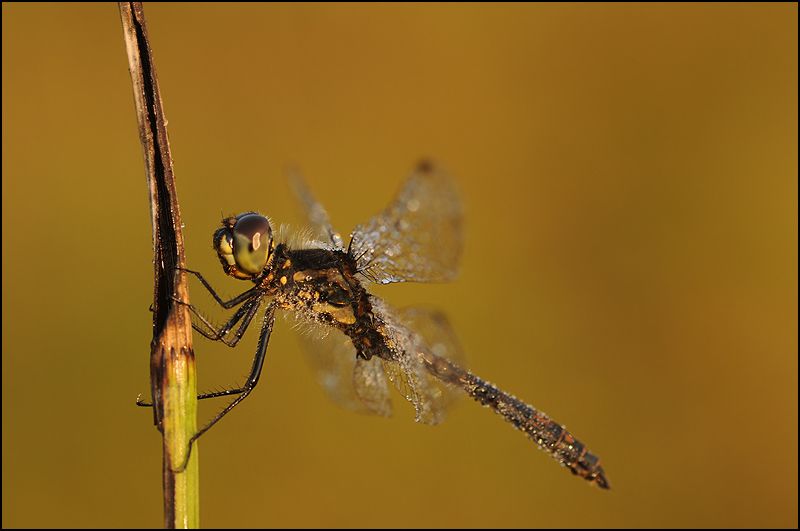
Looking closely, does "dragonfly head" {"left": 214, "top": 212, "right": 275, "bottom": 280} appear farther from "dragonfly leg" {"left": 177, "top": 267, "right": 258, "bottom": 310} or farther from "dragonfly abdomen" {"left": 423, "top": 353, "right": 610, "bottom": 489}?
"dragonfly abdomen" {"left": 423, "top": 353, "right": 610, "bottom": 489}

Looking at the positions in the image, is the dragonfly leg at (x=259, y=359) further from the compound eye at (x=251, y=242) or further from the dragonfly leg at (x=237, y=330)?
the compound eye at (x=251, y=242)

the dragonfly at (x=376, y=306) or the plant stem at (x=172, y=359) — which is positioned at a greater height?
the dragonfly at (x=376, y=306)

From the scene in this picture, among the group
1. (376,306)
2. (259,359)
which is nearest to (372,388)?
A: (376,306)

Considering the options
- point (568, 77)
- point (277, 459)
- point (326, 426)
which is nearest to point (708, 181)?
point (568, 77)

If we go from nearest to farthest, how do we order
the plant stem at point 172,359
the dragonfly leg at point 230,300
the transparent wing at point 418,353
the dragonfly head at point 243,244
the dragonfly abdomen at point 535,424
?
the plant stem at point 172,359
the dragonfly leg at point 230,300
the dragonfly head at point 243,244
the transparent wing at point 418,353
the dragonfly abdomen at point 535,424

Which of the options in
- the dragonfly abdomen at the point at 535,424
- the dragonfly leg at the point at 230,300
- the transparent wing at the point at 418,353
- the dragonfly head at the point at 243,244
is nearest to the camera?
the dragonfly leg at the point at 230,300

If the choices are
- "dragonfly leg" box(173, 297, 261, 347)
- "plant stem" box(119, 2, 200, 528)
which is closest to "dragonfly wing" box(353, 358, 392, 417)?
"dragonfly leg" box(173, 297, 261, 347)

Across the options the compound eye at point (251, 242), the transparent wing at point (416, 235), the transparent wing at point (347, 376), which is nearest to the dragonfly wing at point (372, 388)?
the transparent wing at point (347, 376)
